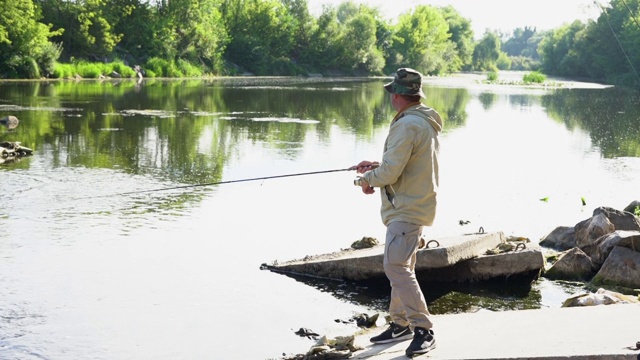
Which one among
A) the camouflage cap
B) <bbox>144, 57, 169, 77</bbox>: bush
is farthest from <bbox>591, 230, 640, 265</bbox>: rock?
<bbox>144, 57, 169, 77</bbox>: bush

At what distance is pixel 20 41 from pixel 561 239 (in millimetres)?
44931

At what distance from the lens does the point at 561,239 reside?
11852 mm

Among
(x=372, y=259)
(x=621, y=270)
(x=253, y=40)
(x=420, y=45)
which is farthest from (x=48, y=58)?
(x=420, y=45)

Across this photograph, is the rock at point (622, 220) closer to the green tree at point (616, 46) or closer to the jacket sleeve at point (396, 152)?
the jacket sleeve at point (396, 152)

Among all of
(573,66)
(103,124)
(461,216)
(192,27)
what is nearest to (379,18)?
(573,66)

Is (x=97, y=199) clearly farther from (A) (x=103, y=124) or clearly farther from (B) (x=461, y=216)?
(A) (x=103, y=124)

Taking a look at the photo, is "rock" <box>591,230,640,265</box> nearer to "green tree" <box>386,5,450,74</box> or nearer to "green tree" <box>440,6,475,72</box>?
"green tree" <box>386,5,450,74</box>

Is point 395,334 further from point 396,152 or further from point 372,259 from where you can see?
point 372,259

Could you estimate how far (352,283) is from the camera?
9.62 metres

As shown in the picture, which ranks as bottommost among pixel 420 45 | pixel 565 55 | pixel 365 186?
pixel 365 186

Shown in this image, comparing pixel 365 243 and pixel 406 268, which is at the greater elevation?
pixel 406 268

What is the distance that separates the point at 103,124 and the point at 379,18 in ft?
326

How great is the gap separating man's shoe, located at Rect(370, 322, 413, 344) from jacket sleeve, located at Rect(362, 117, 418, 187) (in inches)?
45.7

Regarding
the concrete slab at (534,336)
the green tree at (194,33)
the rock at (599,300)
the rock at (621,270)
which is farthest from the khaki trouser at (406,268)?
the green tree at (194,33)
